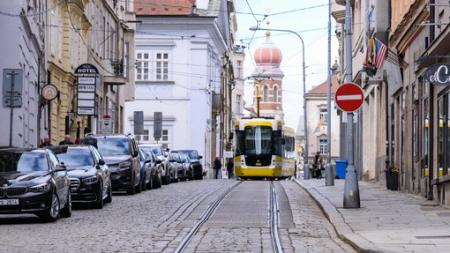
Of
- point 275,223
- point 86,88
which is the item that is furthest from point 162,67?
point 275,223

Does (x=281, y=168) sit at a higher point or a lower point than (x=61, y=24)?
lower

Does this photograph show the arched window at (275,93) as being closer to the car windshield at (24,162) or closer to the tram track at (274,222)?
the tram track at (274,222)

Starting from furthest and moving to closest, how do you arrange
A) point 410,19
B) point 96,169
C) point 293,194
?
point 293,194 < point 410,19 < point 96,169

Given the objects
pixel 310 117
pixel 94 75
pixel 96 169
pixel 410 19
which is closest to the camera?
pixel 96 169

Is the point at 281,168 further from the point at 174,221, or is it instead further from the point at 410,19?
the point at 174,221

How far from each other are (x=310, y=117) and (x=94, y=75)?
7863 centimetres

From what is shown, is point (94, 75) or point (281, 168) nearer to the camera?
point (94, 75)

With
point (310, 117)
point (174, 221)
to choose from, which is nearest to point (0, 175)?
point (174, 221)

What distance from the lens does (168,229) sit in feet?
65.1

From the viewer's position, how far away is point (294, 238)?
18.3 meters

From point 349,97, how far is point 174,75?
52069 mm

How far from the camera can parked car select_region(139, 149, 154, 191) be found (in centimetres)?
3609

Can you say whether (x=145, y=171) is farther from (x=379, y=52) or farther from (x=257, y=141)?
(x=257, y=141)

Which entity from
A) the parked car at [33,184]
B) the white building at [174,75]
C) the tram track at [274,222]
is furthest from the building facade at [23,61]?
the white building at [174,75]
